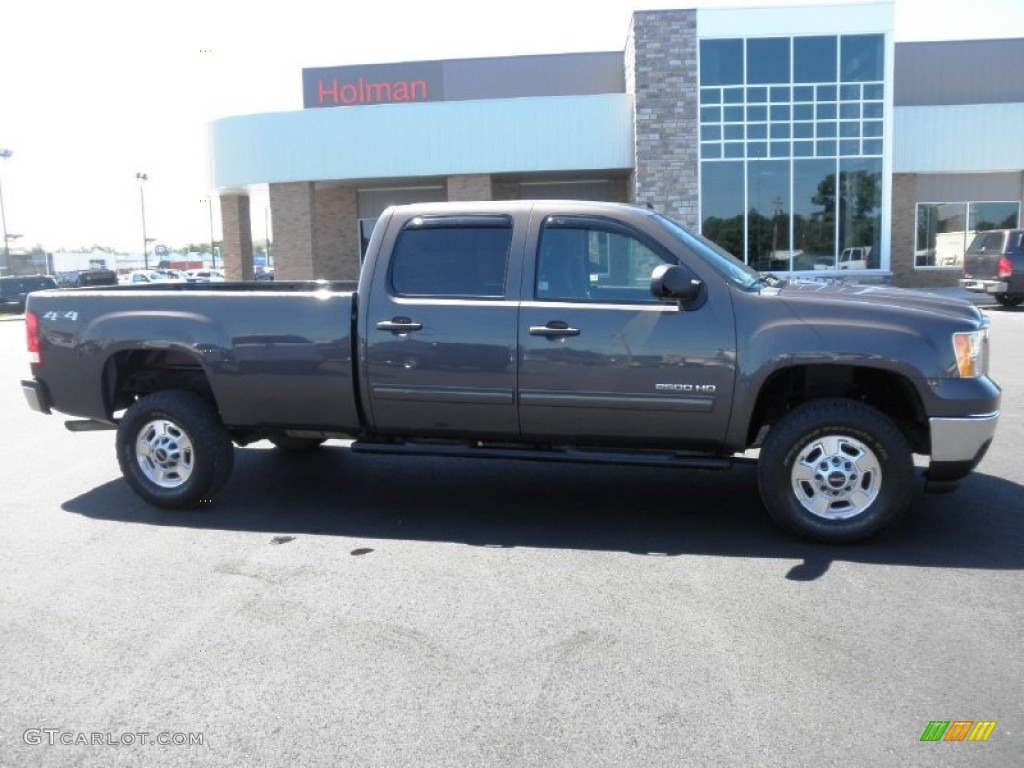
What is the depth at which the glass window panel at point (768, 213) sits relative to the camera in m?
25.9

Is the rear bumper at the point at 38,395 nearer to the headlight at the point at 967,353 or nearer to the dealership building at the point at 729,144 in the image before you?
the headlight at the point at 967,353

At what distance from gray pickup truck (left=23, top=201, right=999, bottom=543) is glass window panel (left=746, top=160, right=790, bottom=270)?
20696mm

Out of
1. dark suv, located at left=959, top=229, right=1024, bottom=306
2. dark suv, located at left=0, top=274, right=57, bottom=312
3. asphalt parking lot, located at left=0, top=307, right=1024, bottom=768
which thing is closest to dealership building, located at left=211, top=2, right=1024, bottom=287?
dark suv, located at left=959, top=229, right=1024, bottom=306

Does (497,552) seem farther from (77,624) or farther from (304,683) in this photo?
(77,624)

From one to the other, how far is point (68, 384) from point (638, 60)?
874 inches

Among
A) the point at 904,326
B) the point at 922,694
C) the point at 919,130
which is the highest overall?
the point at 919,130

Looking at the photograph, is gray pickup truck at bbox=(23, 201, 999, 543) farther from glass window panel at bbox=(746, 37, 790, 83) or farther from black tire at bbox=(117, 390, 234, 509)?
glass window panel at bbox=(746, 37, 790, 83)

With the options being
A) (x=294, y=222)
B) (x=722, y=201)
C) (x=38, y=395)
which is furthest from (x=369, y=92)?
(x=38, y=395)

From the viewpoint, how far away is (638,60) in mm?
25625

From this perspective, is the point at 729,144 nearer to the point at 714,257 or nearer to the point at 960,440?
the point at 714,257

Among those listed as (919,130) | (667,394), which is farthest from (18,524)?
(919,130)

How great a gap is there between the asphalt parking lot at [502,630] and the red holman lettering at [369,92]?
1122 inches

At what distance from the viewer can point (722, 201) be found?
26.2 meters

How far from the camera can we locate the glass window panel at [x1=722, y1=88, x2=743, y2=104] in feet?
84.7
